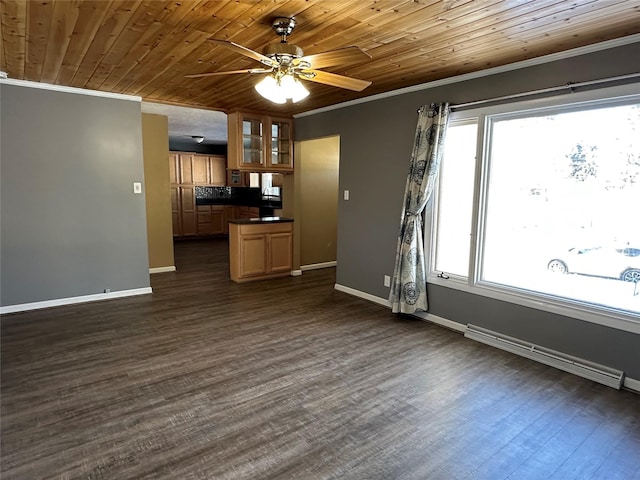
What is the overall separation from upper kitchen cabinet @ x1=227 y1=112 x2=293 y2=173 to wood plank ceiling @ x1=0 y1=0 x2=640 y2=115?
1514mm

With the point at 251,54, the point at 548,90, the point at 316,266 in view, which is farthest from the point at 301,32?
the point at 316,266

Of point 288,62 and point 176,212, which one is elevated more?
point 288,62

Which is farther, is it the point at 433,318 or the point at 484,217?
the point at 433,318

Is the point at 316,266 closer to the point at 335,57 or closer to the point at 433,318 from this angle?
the point at 433,318

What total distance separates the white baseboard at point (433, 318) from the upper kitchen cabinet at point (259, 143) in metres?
2.01

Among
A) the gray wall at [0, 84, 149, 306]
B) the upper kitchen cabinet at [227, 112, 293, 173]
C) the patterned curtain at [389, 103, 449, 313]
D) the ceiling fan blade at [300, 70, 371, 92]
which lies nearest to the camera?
the ceiling fan blade at [300, 70, 371, 92]

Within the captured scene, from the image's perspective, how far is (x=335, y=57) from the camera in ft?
7.27

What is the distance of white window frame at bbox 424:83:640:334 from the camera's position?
2.71 m

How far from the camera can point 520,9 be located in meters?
2.16

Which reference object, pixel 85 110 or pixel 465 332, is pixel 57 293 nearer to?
pixel 85 110

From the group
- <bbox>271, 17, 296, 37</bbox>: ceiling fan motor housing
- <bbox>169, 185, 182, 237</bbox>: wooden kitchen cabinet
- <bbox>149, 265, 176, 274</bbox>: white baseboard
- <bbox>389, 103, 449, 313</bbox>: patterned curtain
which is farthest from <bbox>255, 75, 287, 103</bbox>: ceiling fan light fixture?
<bbox>169, 185, 182, 237</bbox>: wooden kitchen cabinet

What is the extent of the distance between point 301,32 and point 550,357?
122 inches

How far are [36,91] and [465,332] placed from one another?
5.04 metres

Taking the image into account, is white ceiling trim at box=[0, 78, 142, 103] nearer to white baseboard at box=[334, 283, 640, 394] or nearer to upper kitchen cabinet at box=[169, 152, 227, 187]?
white baseboard at box=[334, 283, 640, 394]
